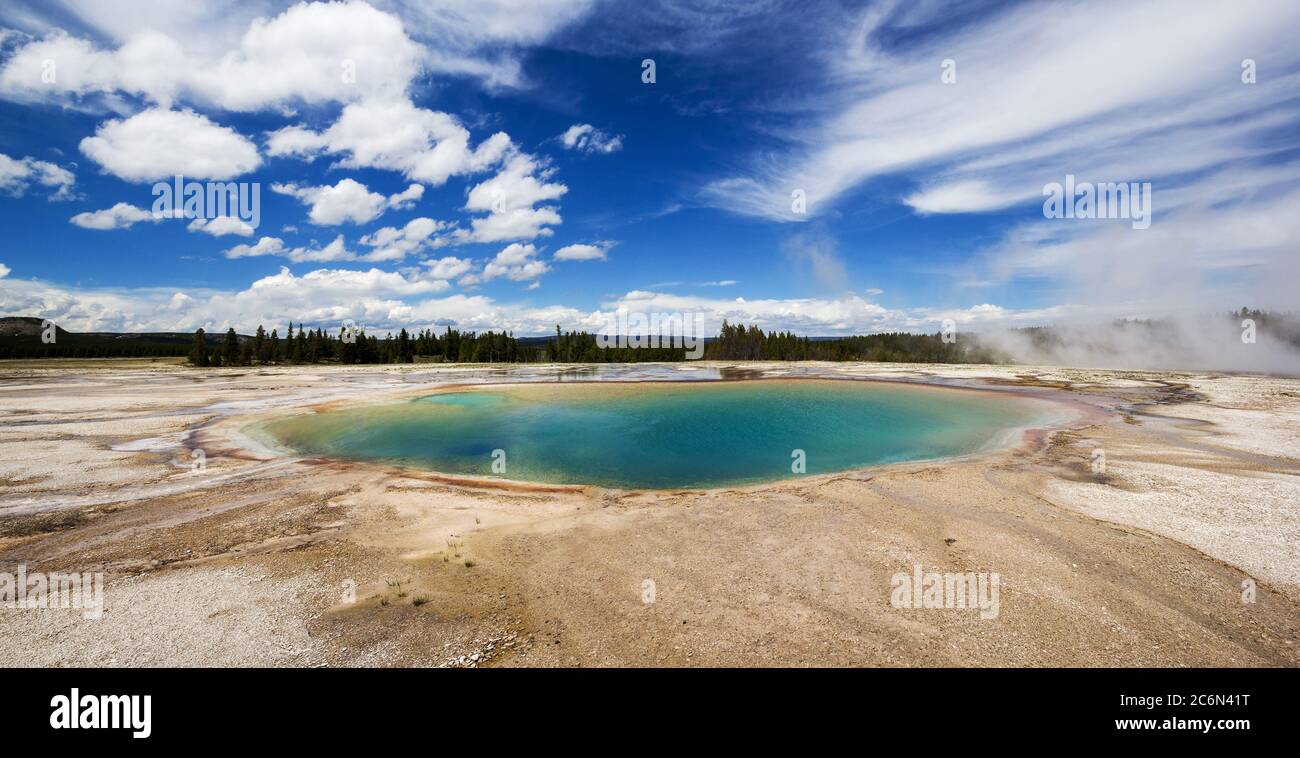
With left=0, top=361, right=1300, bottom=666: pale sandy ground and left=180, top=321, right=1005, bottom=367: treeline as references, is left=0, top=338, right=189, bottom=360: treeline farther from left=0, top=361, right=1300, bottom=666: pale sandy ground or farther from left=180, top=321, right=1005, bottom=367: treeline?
left=0, top=361, right=1300, bottom=666: pale sandy ground

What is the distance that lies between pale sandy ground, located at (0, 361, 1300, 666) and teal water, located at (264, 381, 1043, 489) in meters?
2.98

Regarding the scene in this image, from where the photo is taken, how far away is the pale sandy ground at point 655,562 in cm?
604

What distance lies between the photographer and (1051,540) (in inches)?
371

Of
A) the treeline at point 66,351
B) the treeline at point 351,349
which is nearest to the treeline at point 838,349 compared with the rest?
the treeline at point 351,349

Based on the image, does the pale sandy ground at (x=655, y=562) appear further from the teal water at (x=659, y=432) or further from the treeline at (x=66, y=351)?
the treeline at (x=66, y=351)

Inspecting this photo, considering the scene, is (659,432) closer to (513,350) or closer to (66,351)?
(513,350)

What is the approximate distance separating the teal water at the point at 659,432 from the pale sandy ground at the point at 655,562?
2981 millimetres

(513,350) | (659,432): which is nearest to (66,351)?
(513,350)

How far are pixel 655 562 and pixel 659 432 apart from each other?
15.9 metres
